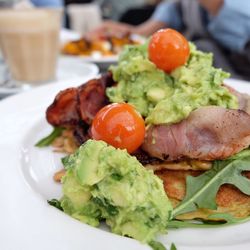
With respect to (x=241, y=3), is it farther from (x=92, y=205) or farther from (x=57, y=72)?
(x=92, y=205)

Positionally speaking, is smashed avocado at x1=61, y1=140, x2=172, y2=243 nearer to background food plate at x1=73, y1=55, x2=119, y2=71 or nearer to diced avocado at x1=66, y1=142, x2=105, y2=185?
diced avocado at x1=66, y1=142, x2=105, y2=185

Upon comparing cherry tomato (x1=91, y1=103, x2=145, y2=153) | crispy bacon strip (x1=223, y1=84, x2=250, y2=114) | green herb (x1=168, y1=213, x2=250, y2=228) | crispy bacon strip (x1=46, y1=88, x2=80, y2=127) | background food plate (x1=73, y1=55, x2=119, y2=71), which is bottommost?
background food plate (x1=73, y1=55, x2=119, y2=71)

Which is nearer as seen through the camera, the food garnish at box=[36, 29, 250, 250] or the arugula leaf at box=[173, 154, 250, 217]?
the food garnish at box=[36, 29, 250, 250]

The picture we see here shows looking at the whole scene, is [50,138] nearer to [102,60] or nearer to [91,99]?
[91,99]

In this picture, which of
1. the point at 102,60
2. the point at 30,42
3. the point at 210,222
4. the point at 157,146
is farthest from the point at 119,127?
the point at 102,60

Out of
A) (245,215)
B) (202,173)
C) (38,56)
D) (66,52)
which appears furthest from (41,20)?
(245,215)

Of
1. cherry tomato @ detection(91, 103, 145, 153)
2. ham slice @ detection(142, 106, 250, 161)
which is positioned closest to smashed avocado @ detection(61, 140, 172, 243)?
cherry tomato @ detection(91, 103, 145, 153)

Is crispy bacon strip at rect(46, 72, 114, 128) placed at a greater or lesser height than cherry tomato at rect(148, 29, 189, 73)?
lesser

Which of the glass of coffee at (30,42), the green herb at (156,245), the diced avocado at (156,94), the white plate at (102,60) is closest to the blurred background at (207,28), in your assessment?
the white plate at (102,60)
